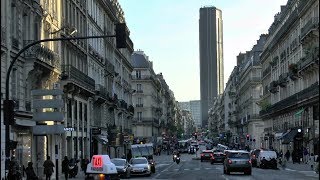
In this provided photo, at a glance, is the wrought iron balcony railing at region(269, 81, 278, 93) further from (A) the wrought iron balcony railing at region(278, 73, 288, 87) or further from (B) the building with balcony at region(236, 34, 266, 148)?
(B) the building with balcony at region(236, 34, 266, 148)

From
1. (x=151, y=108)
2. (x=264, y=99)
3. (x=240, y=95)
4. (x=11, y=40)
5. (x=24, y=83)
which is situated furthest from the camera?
(x=240, y=95)

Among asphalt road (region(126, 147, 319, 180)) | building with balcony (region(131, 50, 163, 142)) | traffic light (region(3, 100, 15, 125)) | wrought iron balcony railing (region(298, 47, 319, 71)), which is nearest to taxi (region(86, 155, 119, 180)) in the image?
traffic light (region(3, 100, 15, 125))

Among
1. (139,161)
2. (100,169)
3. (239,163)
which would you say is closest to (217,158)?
(139,161)

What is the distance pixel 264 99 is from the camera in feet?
383

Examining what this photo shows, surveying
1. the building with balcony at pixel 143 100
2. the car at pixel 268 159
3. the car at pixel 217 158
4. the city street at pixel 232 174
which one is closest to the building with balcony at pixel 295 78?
the car at pixel 268 159

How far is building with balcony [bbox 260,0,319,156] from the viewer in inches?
2635

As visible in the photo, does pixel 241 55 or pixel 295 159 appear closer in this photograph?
pixel 295 159

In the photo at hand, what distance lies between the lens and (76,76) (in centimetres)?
5412

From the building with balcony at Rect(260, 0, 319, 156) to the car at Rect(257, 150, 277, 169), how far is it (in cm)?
491

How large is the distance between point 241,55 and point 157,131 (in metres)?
42.3

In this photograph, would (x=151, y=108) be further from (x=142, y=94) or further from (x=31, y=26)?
(x=31, y=26)

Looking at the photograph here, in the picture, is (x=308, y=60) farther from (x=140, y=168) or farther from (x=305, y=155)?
(x=140, y=168)

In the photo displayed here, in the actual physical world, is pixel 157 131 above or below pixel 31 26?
below

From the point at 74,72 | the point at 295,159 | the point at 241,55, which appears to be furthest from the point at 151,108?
the point at 74,72
